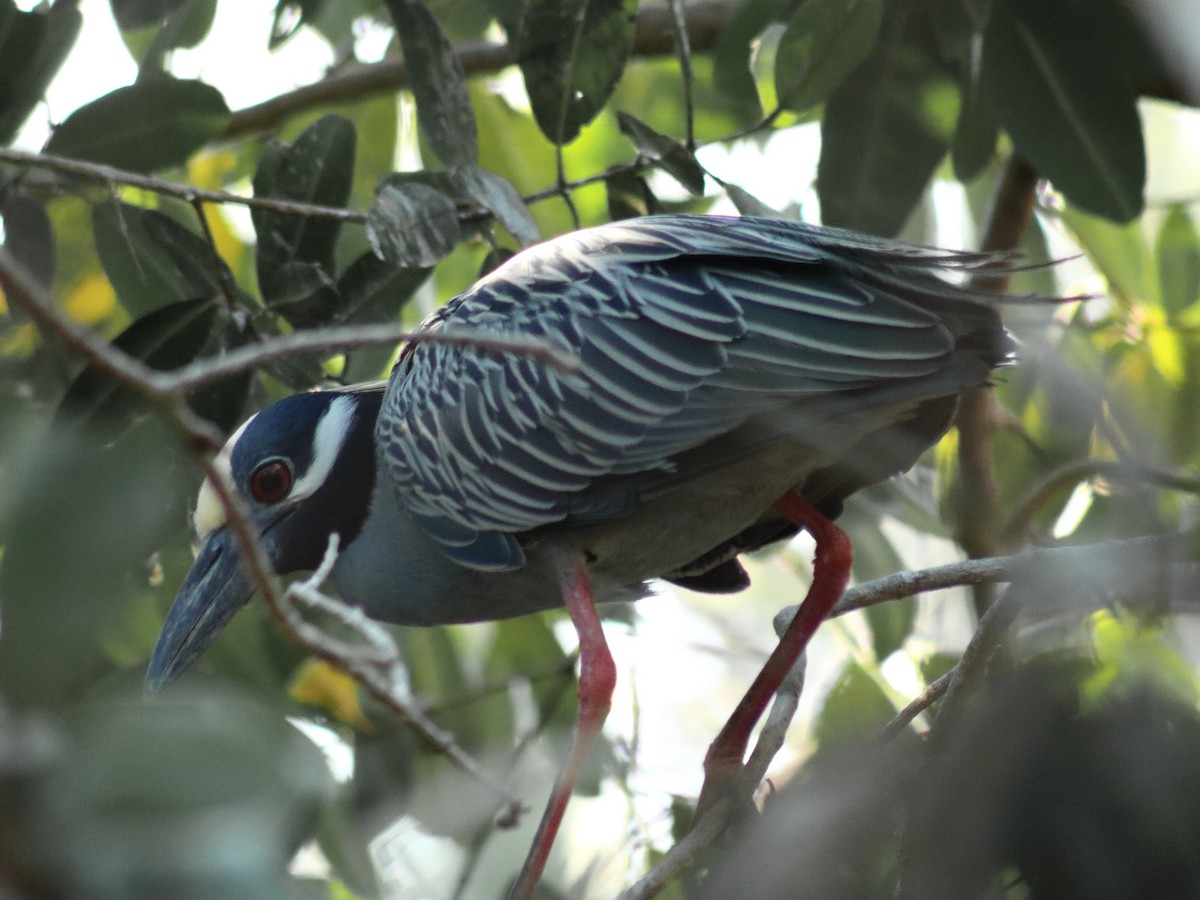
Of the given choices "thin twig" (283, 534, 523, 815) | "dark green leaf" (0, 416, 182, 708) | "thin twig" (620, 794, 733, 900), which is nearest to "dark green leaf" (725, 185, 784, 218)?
"thin twig" (620, 794, 733, 900)

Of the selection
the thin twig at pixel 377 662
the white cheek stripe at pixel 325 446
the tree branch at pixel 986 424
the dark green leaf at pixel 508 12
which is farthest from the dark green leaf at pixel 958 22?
the thin twig at pixel 377 662

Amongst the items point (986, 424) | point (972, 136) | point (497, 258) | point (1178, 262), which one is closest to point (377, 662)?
point (497, 258)

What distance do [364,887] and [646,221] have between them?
4.69 feet

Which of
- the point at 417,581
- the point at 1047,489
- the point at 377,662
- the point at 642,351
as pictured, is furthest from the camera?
the point at 1047,489

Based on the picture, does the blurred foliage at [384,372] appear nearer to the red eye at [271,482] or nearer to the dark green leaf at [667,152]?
the dark green leaf at [667,152]

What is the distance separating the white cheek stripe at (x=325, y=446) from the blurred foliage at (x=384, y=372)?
0.10 m

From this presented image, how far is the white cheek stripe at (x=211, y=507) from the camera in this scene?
9.05 feet

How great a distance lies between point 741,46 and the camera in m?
3.29

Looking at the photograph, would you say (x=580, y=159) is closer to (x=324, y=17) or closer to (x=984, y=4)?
(x=324, y=17)

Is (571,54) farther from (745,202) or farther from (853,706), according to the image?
(853,706)

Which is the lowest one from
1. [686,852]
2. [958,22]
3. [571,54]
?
[686,852]

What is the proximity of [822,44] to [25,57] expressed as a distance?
167cm

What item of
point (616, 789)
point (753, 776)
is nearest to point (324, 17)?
point (616, 789)

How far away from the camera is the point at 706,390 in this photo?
2.38m
